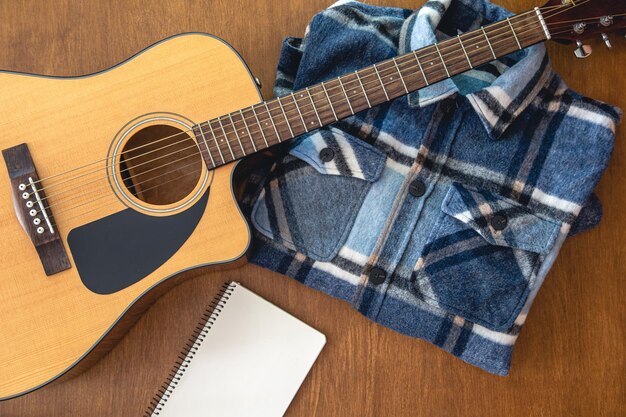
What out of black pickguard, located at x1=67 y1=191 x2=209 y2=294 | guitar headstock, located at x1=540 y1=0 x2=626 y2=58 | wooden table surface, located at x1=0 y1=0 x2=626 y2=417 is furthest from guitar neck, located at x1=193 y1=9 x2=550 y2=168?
wooden table surface, located at x1=0 y1=0 x2=626 y2=417

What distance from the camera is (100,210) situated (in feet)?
2.67

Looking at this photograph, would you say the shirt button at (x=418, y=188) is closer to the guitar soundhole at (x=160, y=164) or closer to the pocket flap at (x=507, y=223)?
the pocket flap at (x=507, y=223)

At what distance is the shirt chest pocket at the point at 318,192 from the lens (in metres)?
0.89

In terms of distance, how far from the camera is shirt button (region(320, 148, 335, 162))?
2.90ft

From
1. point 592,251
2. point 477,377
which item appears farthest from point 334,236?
point 592,251

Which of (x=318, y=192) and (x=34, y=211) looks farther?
(x=318, y=192)

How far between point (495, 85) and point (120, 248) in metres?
0.66

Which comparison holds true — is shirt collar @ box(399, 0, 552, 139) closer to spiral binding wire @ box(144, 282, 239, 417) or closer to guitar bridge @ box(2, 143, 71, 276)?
spiral binding wire @ box(144, 282, 239, 417)

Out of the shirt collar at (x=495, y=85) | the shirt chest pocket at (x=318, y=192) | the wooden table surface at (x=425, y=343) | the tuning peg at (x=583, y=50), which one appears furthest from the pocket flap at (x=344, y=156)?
the tuning peg at (x=583, y=50)

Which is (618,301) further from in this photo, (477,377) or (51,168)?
(51,168)

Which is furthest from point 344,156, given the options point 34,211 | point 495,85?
point 34,211

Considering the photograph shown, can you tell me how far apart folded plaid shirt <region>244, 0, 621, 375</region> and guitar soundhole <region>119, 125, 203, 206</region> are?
0.13m

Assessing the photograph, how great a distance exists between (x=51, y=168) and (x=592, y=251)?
99 centimetres

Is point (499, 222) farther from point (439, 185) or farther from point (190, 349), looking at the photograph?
point (190, 349)
